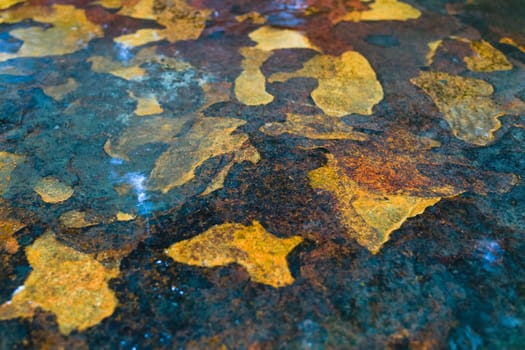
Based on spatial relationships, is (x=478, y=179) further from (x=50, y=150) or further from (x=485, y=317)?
(x=50, y=150)

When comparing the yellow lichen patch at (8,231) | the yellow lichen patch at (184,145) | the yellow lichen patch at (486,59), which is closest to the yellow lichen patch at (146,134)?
the yellow lichen patch at (184,145)

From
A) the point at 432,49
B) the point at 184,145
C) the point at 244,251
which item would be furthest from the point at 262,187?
the point at 432,49

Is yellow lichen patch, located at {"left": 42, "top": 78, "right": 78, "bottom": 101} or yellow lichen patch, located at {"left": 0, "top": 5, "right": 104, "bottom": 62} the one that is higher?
yellow lichen patch, located at {"left": 0, "top": 5, "right": 104, "bottom": 62}

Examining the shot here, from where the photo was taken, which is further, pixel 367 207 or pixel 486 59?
pixel 486 59

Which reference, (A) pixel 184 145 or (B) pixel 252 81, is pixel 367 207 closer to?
(A) pixel 184 145

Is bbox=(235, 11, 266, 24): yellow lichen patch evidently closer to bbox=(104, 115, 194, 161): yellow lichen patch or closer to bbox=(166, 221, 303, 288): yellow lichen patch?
bbox=(104, 115, 194, 161): yellow lichen patch

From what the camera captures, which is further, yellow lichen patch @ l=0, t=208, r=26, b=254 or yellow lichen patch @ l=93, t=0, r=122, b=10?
yellow lichen patch @ l=93, t=0, r=122, b=10

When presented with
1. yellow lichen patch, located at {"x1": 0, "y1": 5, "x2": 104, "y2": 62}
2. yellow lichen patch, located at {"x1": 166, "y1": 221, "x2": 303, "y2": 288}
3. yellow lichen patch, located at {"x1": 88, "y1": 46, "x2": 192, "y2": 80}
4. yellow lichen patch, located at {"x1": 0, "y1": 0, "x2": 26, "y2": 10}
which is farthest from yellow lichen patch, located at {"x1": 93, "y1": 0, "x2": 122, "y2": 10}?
yellow lichen patch, located at {"x1": 166, "y1": 221, "x2": 303, "y2": 288}
